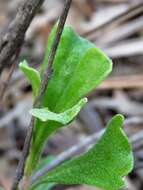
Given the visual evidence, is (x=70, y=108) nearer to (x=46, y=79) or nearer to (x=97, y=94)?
(x=46, y=79)

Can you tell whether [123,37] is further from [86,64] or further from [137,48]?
[86,64]

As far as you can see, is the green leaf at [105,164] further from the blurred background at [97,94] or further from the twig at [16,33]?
the blurred background at [97,94]

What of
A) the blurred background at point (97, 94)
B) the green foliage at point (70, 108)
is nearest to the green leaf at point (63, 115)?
the green foliage at point (70, 108)

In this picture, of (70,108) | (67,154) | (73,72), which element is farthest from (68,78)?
(67,154)

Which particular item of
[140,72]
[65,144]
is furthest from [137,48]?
[65,144]

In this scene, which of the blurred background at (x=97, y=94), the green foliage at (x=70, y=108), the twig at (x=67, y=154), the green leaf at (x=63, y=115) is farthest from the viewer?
the blurred background at (x=97, y=94)

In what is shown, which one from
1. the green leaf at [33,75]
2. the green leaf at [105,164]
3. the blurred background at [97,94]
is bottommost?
the blurred background at [97,94]

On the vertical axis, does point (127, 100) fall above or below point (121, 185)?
below

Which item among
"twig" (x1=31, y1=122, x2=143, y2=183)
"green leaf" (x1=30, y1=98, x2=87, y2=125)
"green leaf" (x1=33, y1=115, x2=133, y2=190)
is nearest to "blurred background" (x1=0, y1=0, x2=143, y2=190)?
"twig" (x1=31, y1=122, x2=143, y2=183)
